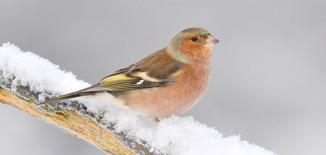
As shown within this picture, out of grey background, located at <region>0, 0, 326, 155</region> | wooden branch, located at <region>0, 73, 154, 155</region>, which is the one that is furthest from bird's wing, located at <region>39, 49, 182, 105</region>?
grey background, located at <region>0, 0, 326, 155</region>

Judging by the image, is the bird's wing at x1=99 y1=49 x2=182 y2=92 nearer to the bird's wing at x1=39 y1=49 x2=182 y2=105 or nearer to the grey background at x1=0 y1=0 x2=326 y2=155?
the bird's wing at x1=39 y1=49 x2=182 y2=105

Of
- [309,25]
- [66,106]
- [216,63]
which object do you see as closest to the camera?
[66,106]

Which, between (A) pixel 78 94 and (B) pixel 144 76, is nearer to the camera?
(A) pixel 78 94

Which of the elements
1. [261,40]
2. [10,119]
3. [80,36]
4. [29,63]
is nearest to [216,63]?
[261,40]

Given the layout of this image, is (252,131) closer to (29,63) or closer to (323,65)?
(323,65)

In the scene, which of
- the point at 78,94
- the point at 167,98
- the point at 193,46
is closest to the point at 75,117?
the point at 78,94

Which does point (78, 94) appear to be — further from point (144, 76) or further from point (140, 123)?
point (144, 76)
